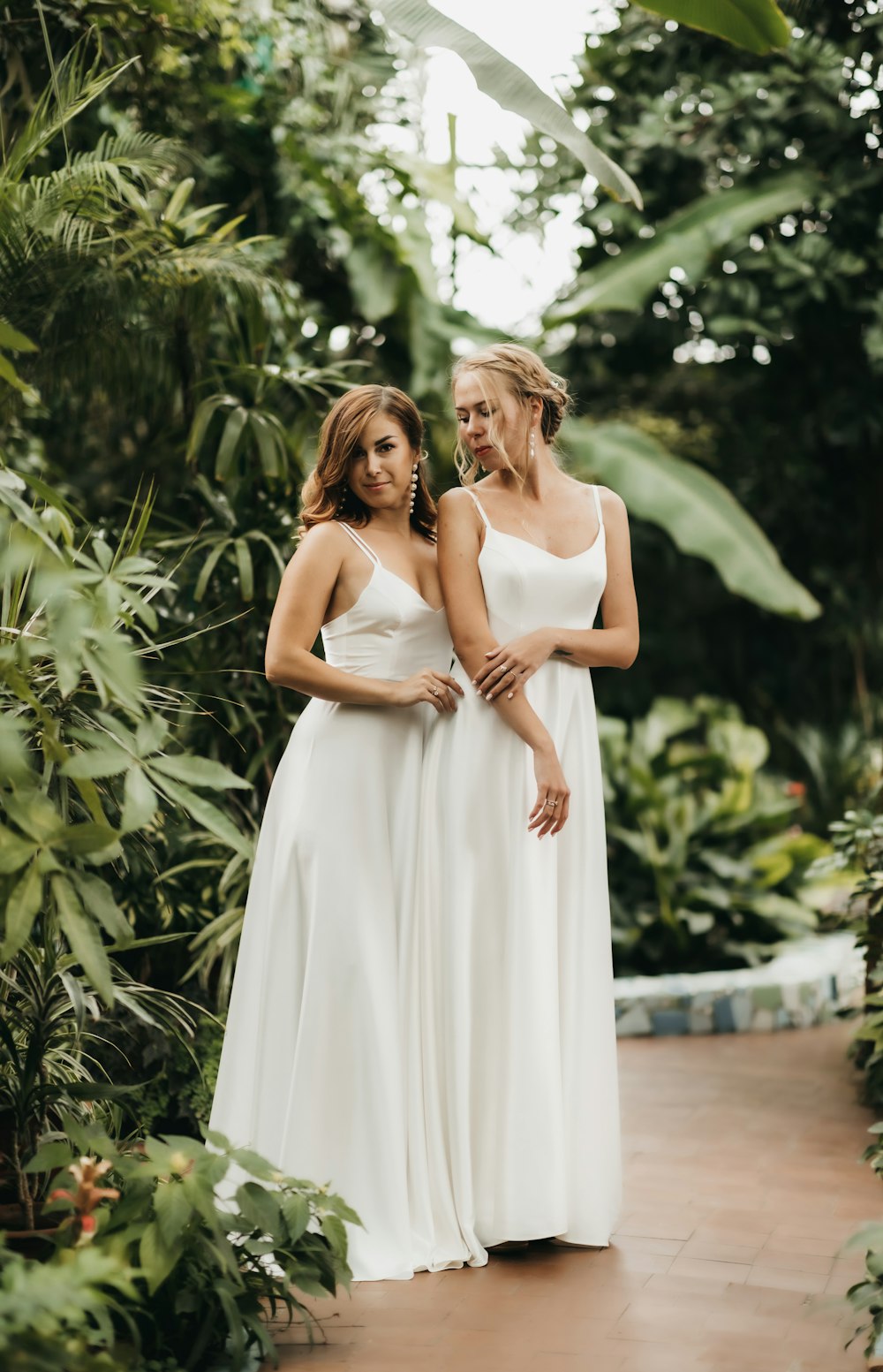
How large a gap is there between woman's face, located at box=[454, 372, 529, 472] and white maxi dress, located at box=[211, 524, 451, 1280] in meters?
0.43

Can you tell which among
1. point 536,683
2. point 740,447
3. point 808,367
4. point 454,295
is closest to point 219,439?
point 536,683

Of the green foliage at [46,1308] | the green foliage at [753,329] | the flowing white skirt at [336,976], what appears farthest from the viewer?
the green foliage at [753,329]

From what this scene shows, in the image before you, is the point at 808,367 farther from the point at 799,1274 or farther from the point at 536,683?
the point at 799,1274

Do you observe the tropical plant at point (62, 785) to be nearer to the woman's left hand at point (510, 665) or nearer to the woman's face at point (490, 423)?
the woman's left hand at point (510, 665)

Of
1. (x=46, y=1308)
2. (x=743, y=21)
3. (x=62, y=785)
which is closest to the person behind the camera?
(x=46, y=1308)

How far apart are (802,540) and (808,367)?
1.54 m

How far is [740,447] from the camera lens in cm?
1023

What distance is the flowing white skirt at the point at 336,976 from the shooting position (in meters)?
3.50

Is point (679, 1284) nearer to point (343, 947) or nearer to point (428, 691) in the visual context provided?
point (343, 947)

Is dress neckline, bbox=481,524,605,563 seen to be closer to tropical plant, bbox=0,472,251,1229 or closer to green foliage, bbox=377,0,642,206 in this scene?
tropical plant, bbox=0,472,251,1229

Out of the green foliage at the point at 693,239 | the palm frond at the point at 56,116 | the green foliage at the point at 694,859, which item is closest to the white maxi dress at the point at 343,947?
the palm frond at the point at 56,116

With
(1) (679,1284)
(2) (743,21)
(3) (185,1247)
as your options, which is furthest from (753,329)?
(3) (185,1247)

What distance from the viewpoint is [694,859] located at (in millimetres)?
7465

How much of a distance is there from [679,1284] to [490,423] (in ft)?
7.46
